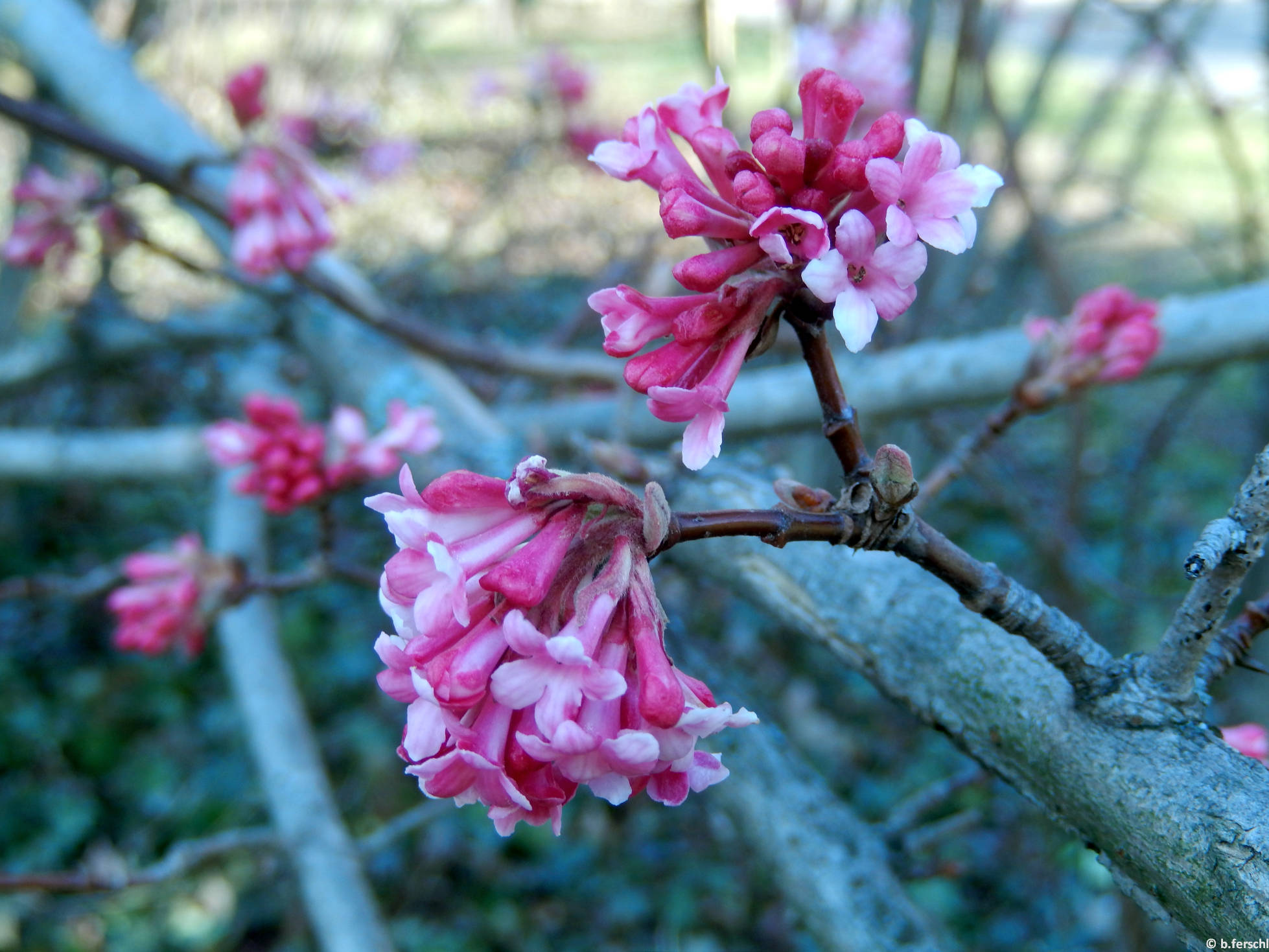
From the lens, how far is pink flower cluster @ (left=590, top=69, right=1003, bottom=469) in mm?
829

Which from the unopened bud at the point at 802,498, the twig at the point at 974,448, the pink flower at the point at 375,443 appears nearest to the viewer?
the unopened bud at the point at 802,498

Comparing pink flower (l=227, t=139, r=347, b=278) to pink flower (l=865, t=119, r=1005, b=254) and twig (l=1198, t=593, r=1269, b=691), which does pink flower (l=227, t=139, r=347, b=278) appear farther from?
twig (l=1198, t=593, r=1269, b=691)

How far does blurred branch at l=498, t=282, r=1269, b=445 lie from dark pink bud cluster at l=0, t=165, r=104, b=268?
170cm

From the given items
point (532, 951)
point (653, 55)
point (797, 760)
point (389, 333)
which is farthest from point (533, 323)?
point (653, 55)

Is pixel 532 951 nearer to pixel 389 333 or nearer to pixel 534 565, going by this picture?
pixel 389 333

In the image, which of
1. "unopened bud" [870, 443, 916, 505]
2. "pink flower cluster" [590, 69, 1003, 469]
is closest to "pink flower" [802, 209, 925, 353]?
"pink flower cluster" [590, 69, 1003, 469]

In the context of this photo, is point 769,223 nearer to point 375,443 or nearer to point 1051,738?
point 1051,738

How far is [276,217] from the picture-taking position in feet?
8.39

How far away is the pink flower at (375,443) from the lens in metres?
1.87

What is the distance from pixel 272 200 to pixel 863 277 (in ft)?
7.03

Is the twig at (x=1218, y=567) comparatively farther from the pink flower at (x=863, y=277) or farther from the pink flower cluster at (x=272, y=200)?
the pink flower cluster at (x=272, y=200)

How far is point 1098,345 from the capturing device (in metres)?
1.72

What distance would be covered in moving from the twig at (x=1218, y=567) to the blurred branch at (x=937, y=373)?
5.04ft

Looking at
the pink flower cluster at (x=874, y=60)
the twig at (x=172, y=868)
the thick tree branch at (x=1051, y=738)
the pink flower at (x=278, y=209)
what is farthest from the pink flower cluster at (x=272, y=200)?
the pink flower cluster at (x=874, y=60)
